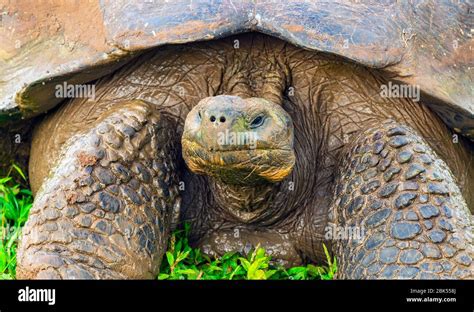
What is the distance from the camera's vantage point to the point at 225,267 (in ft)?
15.4

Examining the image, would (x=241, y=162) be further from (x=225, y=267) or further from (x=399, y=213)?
(x=225, y=267)

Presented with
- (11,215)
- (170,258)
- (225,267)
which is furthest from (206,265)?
(11,215)

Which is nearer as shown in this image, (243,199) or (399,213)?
(399,213)

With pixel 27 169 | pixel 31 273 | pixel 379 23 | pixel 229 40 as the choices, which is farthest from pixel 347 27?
pixel 27 169

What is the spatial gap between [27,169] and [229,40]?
1575 millimetres

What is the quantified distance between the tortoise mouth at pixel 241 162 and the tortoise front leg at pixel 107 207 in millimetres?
291

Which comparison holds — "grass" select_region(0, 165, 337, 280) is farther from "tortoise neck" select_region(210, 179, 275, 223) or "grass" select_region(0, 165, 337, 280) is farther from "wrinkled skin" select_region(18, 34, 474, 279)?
"tortoise neck" select_region(210, 179, 275, 223)

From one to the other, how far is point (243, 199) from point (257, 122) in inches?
22.3

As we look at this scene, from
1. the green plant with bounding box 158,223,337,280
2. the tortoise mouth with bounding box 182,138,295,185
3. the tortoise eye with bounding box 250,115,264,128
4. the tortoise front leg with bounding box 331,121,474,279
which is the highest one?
the tortoise eye with bounding box 250,115,264,128

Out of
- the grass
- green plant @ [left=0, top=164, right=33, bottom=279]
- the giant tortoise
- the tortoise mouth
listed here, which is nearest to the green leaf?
the grass

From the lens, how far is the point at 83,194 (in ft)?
13.7

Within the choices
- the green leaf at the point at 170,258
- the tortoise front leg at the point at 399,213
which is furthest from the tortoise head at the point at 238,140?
the green leaf at the point at 170,258

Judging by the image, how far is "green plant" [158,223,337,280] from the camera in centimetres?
450

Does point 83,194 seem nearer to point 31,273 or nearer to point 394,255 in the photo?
point 31,273
